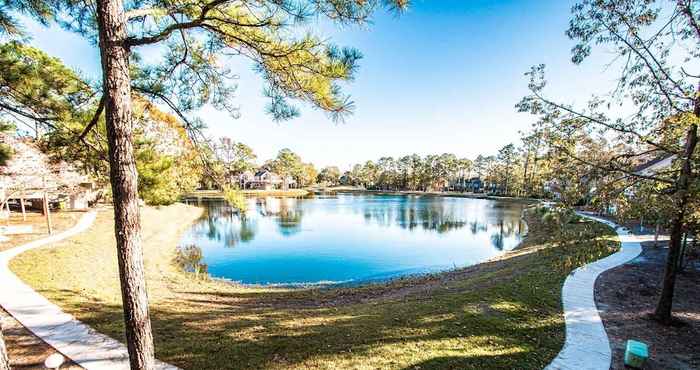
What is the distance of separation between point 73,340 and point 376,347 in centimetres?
493

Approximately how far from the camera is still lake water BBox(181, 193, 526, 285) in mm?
12898

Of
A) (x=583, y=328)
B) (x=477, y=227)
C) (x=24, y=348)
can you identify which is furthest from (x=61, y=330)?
(x=477, y=227)

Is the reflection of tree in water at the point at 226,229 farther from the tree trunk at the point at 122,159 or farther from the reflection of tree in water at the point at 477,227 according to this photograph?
the reflection of tree in water at the point at 477,227

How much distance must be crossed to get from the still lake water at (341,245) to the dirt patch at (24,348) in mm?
6921

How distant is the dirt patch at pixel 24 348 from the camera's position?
4.05 metres

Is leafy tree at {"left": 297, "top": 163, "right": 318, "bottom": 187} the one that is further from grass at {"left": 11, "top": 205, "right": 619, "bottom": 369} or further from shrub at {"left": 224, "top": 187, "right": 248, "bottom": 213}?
shrub at {"left": 224, "top": 187, "right": 248, "bottom": 213}

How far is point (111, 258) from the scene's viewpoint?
1156cm

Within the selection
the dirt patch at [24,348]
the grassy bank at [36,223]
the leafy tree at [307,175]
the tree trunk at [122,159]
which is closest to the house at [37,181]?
the grassy bank at [36,223]

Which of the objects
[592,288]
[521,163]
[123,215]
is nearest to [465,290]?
[592,288]

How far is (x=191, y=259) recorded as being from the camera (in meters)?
14.5

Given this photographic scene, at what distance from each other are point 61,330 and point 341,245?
13.3 m

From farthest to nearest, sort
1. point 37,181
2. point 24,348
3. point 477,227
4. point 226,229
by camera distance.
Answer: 1. point 477,227
2. point 226,229
3. point 37,181
4. point 24,348

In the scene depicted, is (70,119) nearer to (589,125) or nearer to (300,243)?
(589,125)

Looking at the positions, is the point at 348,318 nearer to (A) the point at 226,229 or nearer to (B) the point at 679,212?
(B) the point at 679,212
